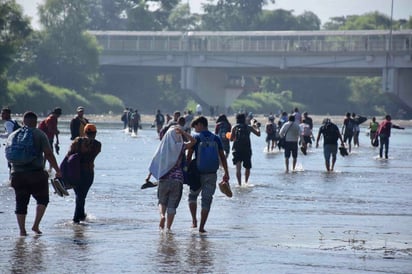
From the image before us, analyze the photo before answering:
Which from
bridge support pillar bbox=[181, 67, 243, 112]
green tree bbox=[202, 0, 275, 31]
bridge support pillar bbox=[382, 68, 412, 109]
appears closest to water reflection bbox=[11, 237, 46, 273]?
bridge support pillar bbox=[382, 68, 412, 109]

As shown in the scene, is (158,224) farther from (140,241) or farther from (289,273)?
(289,273)

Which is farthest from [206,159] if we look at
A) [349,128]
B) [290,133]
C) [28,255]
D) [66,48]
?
[66,48]

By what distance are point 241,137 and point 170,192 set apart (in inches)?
349

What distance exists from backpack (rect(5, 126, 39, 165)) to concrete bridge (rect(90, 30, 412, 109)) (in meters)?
93.7

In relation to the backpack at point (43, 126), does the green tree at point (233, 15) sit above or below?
above

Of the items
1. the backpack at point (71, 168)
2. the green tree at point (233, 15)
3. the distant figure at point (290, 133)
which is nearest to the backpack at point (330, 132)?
the distant figure at point (290, 133)

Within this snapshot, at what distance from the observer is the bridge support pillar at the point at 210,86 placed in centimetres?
12112

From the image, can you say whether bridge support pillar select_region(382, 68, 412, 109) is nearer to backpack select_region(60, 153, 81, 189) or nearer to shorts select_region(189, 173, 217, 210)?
backpack select_region(60, 153, 81, 189)

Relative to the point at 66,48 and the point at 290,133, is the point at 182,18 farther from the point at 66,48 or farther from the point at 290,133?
the point at 290,133

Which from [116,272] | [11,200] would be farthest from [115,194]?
[116,272]

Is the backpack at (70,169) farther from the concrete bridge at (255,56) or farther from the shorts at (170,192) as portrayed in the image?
the concrete bridge at (255,56)

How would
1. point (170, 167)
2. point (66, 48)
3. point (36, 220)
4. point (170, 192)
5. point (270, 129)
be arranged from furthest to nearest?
point (66, 48)
point (270, 129)
point (170, 192)
point (170, 167)
point (36, 220)

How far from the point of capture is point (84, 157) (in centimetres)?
1756

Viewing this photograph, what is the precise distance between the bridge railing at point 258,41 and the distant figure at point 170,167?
3740 inches
